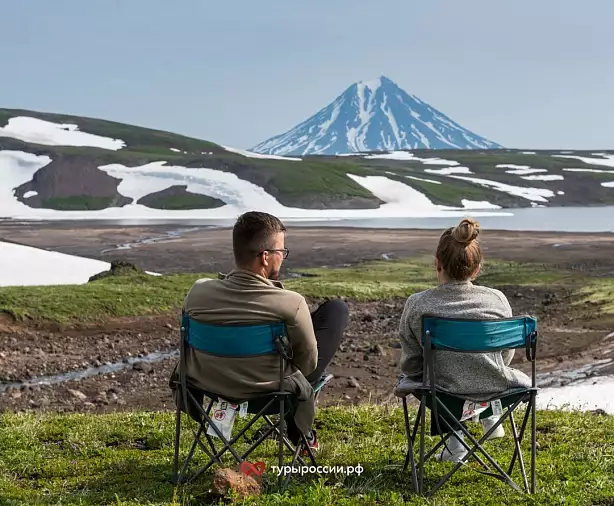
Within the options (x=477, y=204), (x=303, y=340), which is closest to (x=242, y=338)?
(x=303, y=340)

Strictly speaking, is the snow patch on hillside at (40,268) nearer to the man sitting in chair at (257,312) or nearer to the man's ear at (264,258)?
the man sitting in chair at (257,312)

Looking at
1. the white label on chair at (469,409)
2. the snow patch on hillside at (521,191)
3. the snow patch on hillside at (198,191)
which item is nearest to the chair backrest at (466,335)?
the white label on chair at (469,409)

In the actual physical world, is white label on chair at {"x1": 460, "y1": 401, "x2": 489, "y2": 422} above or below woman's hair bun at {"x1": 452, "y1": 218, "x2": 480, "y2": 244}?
below

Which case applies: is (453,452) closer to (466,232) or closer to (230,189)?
(466,232)

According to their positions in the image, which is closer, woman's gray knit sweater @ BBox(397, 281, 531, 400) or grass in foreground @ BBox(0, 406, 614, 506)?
grass in foreground @ BBox(0, 406, 614, 506)

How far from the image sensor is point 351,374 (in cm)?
1520

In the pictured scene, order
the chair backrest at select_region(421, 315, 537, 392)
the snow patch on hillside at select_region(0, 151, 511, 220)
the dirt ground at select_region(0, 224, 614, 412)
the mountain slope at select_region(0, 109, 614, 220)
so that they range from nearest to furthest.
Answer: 1. the chair backrest at select_region(421, 315, 537, 392)
2. the dirt ground at select_region(0, 224, 614, 412)
3. the snow patch on hillside at select_region(0, 151, 511, 220)
4. the mountain slope at select_region(0, 109, 614, 220)

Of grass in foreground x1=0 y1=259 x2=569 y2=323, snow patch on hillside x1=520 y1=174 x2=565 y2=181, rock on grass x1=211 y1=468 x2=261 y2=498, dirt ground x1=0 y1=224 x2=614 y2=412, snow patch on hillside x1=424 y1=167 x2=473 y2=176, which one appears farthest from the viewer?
snow patch on hillside x1=424 y1=167 x2=473 y2=176

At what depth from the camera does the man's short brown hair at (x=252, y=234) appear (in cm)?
532

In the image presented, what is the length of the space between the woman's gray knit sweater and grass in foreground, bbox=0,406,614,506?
2.53ft

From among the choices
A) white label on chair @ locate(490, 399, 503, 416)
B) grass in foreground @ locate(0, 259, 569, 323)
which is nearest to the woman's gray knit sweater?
white label on chair @ locate(490, 399, 503, 416)

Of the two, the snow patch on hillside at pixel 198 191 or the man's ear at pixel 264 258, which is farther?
the snow patch on hillside at pixel 198 191

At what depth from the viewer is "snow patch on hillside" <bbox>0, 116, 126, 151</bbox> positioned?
171 m

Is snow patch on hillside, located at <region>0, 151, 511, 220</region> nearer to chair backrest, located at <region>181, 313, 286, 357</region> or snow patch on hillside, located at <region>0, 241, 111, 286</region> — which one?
snow patch on hillside, located at <region>0, 241, 111, 286</region>
